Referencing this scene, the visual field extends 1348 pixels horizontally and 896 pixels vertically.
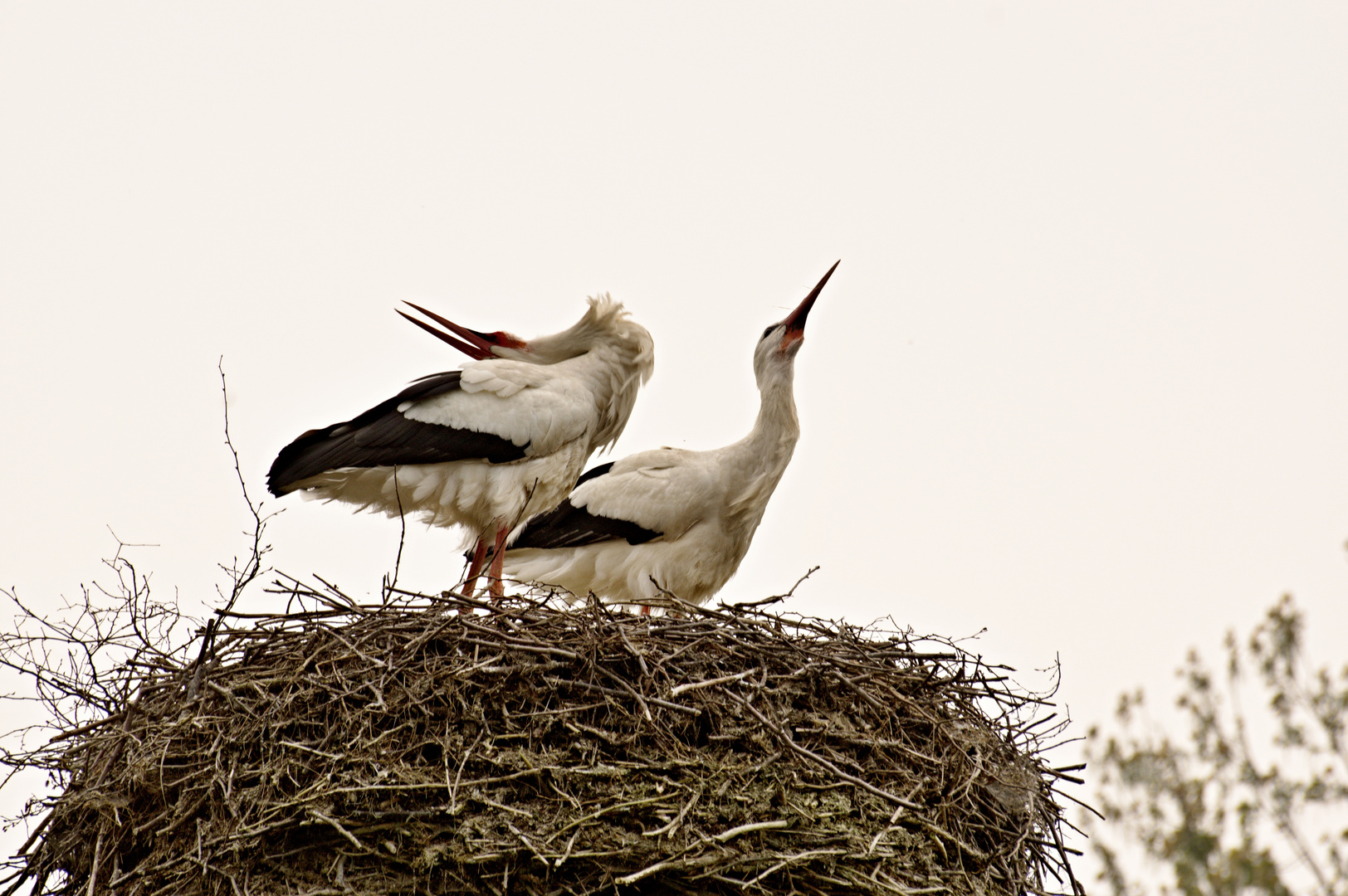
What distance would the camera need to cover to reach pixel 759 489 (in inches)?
233

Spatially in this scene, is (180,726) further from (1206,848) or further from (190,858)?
(1206,848)

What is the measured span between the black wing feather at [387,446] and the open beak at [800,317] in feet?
5.20

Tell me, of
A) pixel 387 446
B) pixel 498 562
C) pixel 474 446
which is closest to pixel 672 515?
pixel 498 562

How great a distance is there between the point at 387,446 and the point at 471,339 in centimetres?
78

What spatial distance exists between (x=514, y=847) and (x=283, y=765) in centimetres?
65

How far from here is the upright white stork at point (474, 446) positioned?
502 cm

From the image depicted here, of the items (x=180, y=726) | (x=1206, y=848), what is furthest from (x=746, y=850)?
(x=1206, y=848)

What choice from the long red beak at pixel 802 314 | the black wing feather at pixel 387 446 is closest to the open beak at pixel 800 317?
the long red beak at pixel 802 314

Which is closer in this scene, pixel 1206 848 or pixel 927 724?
pixel 927 724

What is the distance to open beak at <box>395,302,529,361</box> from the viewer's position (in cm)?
553

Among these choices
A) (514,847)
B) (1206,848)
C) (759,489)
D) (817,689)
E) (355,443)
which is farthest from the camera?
(1206,848)

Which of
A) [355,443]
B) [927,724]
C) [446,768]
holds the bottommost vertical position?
[446,768]

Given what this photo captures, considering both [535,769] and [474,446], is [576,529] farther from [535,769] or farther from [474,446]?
[535,769]

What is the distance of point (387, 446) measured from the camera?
16.4ft
